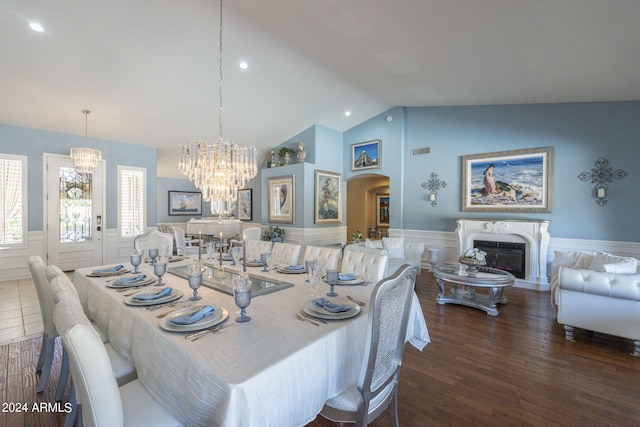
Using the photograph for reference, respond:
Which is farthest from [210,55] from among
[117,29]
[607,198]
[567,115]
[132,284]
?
[607,198]

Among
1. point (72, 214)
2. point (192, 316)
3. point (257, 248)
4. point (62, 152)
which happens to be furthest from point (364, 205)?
point (192, 316)

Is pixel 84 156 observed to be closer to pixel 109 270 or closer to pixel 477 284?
pixel 109 270

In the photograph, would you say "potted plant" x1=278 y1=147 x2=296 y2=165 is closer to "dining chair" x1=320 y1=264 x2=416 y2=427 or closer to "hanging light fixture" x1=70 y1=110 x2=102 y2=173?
"hanging light fixture" x1=70 y1=110 x2=102 y2=173

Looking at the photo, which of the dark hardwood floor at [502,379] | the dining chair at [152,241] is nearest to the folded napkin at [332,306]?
the dark hardwood floor at [502,379]

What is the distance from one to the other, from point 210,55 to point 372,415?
15.0 feet

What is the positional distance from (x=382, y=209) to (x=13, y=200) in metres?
9.63

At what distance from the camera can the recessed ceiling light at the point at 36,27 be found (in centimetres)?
309

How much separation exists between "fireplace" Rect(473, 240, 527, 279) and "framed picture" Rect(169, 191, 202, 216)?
8364 mm

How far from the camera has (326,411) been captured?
129 cm

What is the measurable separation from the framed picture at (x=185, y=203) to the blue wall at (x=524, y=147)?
19.2 feet

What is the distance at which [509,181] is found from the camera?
5.13 metres

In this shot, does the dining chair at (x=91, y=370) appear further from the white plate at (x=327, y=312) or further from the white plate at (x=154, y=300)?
the white plate at (x=327, y=312)

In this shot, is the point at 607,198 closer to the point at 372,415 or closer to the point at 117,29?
the point at 372,415

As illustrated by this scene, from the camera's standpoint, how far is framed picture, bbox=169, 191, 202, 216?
29.4 feet
